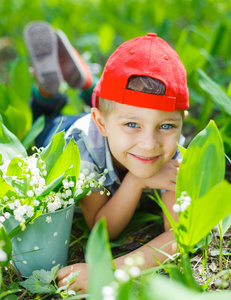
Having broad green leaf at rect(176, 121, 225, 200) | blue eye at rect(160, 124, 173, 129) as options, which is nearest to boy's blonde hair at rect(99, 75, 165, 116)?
blue eye at rect(160, 124, 173, 129)

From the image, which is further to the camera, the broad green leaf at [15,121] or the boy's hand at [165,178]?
the broad green leaf at [15,121]

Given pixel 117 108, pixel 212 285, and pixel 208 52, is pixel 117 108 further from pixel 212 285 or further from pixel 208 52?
pixel 208 52

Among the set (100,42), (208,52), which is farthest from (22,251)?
(100,42)

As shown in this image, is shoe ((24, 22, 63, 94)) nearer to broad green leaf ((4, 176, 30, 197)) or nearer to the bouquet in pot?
the bouquet in pot

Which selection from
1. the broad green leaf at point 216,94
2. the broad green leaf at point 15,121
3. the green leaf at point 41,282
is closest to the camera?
the green leaf at point 41,282

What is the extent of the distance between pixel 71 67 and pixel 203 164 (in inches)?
58.9

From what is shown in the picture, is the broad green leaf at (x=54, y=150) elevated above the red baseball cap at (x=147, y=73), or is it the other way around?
the red baseball cap at (x=147, y=73)

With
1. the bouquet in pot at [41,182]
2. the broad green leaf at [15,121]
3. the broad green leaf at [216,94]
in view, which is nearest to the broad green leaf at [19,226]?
the bouquet in pot at [41,182]

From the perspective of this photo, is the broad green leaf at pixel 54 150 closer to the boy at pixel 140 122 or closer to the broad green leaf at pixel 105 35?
the boy at pixel 140 122

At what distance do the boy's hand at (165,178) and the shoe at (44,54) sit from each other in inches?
43.6

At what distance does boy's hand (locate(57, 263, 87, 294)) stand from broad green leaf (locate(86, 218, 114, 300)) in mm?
318

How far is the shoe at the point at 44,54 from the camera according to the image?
2.15 meters

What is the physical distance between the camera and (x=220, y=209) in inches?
32.1

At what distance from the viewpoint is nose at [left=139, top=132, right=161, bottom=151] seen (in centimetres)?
111
